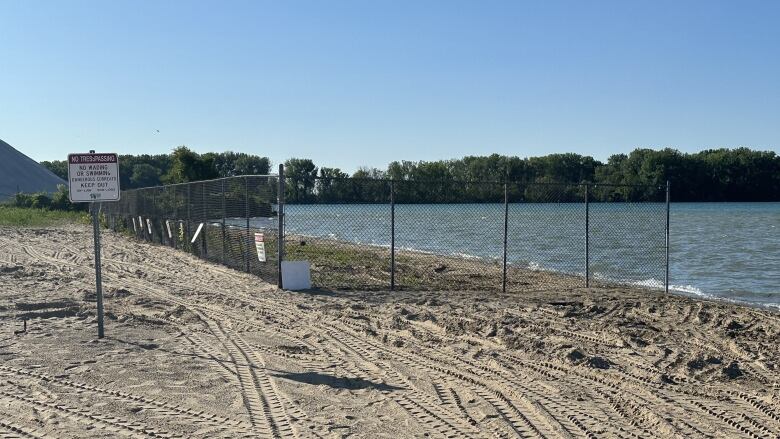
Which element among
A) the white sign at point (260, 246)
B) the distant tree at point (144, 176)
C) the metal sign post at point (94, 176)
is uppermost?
the distant tree at point (144, 176)

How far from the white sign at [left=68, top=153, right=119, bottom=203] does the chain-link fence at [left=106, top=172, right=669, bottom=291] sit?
4744 mm

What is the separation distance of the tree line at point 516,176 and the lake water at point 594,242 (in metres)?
0.38

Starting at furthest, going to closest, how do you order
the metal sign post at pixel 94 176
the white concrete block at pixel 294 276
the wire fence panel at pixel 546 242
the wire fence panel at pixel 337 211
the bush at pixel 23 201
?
the bush at pixel 23 201 → the wire fence panel at pixel 546 242 → the wire fence panel at pixel 337 211 → the white concrete block at pixel 294 276 → the metal sign post at pixel 94 176

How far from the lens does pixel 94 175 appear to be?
9.02 metres

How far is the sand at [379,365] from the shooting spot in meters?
6.27

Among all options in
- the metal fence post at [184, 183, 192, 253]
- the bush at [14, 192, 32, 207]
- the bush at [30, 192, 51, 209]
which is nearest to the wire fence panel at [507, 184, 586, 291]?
the metal fence post at [184, 183, 192, 253]

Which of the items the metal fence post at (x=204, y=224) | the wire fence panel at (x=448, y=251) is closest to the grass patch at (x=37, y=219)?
the wire fence panel at (x=448, y=251)

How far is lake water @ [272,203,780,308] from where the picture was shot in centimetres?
1703

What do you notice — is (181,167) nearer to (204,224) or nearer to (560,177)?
(560,177)

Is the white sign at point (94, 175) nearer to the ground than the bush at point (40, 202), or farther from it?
farther from it

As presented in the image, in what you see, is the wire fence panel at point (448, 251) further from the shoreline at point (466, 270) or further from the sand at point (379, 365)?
the sand at point (379, 365)

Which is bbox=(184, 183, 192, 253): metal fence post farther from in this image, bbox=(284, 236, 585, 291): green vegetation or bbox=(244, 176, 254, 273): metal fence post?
bbox=(244, 176, 254, 273): metal fence post

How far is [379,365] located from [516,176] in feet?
152

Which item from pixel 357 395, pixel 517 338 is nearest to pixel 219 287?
pixel 517 338
